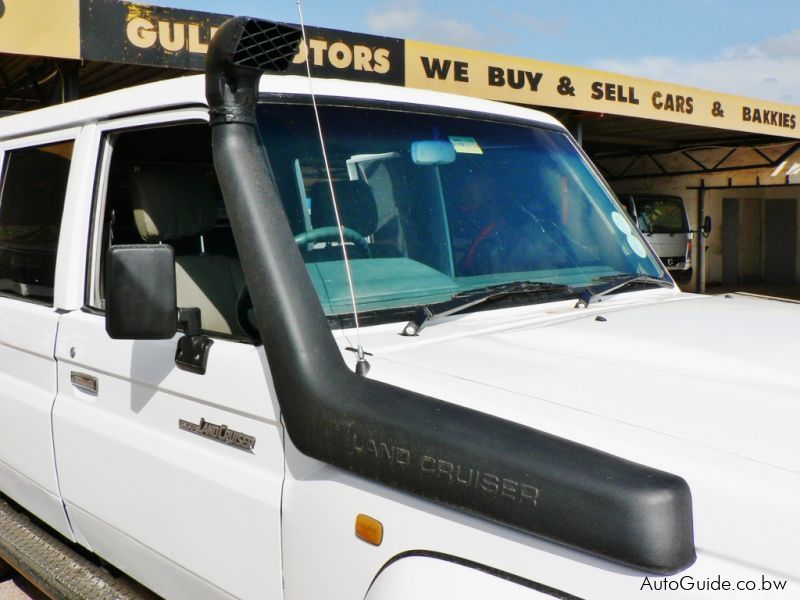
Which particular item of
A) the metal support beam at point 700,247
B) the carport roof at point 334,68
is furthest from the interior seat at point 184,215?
the metal support beam at point 700,247

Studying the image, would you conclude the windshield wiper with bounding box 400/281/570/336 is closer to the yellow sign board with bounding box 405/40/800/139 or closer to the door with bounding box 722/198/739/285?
the yellow sign board with bounding box 405/40/800/139

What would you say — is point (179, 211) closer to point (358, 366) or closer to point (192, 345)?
point (192, 345)

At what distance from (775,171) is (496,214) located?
2207 centimetres

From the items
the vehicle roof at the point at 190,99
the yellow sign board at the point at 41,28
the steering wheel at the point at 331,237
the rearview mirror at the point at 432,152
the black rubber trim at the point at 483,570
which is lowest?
the black rubber trim at the point at 483,570

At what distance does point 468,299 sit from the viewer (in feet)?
7.89

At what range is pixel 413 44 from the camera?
10641 mm

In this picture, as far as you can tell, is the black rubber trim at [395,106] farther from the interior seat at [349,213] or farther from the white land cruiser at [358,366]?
the interior seat at [349,213]

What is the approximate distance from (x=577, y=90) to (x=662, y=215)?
295 inches

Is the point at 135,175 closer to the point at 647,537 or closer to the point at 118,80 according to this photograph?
the point at 647,537

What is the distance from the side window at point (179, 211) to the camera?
8.61 ft

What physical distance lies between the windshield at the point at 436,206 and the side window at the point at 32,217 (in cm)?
109

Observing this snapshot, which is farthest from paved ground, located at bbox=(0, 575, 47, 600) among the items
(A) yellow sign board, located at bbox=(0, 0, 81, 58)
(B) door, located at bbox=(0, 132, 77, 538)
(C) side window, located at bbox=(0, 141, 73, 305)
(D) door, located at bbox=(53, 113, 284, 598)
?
(A) yellow sign board, located at bbox=(0, 0, 81, 58)

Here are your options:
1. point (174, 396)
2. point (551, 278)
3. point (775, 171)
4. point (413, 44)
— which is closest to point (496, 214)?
point (551, 278)

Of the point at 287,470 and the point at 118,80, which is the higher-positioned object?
the point at 118,80
